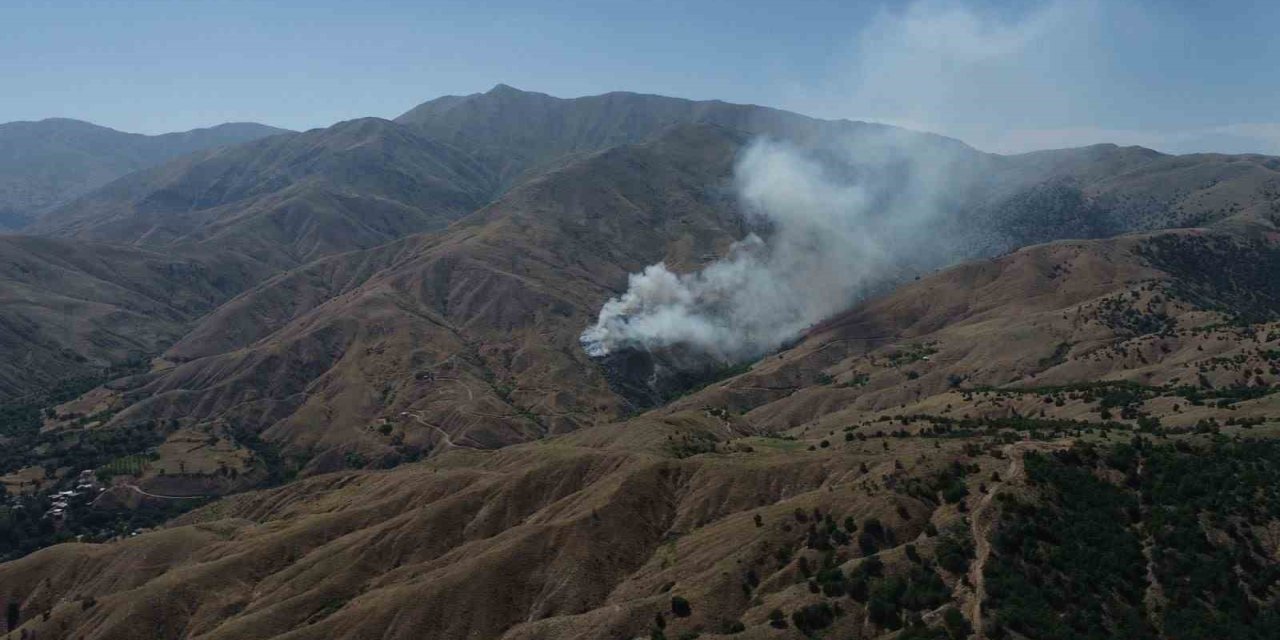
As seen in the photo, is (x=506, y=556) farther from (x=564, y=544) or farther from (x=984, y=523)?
(x=984, y=523)

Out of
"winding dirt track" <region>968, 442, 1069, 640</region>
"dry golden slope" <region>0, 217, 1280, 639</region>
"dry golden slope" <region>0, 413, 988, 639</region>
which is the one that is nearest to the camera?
"winding dirt track" <region>968, 442, 1069, 640</region>

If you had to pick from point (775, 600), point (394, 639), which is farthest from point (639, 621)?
point (394, 639)

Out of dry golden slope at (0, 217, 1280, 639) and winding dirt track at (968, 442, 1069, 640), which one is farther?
dry golden slope at (0, 217, 1280, 639)

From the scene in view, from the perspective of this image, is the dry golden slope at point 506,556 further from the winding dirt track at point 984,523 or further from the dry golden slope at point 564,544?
the winding dirt track at point 984,523

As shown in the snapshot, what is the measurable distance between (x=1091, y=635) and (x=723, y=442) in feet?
254

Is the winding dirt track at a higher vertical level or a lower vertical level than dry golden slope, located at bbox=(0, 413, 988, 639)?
higher

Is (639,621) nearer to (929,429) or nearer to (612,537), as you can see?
(612,537)

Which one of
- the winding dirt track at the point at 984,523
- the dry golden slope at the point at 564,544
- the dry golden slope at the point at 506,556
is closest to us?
the winding dirt track at the point at 984,523

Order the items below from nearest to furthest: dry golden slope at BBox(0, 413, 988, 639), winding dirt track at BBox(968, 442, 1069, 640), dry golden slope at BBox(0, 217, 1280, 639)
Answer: winding dirt track at BBox(968, 442, 1069, 640)
dry golden slope at BBox(0, 217, 1280, 639)
dry golden slope at BBox(0, 413, 988, 639)

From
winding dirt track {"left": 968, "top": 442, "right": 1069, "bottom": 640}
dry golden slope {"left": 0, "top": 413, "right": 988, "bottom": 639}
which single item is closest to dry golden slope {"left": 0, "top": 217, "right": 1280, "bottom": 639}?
dry golden slope {"left": 0, "top": 413, "right": 988, "bottom": 639}

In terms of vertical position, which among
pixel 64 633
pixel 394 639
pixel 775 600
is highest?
pixel 775 600

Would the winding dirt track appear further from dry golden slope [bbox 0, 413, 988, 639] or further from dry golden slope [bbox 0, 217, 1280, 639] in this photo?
dry golden slope [bbox 0, 413, 988, 639]

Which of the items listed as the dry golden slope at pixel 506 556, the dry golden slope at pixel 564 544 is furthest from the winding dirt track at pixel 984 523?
the dry golden slope at pixel 506 556

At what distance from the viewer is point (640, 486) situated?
356 ft
